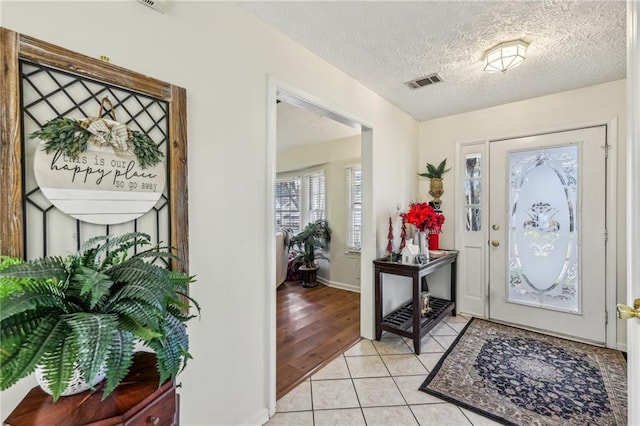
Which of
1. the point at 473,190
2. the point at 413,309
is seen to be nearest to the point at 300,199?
the point at 473,190

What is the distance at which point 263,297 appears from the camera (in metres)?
1.76

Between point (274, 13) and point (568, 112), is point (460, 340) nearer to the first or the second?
point (568, 112)

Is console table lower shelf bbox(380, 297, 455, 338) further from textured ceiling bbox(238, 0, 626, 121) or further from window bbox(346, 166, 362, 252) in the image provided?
textured ceiling bbox(238, 0, 626, 121)

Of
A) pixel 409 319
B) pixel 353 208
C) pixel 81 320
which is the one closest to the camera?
pixel 81 320

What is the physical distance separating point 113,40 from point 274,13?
0.90 meters

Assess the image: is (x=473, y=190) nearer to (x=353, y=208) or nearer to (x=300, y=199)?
(x=353, y=208)

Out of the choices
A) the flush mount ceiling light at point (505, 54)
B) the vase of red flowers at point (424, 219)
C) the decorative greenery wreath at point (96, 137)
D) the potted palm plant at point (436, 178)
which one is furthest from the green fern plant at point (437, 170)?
the decorative greenery wreath at point (96, 137)

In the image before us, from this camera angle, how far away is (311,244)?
4.70m

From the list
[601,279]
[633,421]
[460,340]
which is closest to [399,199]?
[460,340]

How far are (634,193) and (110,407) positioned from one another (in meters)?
1.77

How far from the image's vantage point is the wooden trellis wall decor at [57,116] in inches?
35.9

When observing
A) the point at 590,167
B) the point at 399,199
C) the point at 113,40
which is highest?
the point at 113,40

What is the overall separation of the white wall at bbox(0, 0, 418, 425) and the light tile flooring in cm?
30

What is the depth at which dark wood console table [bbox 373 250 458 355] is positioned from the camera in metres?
2.51
